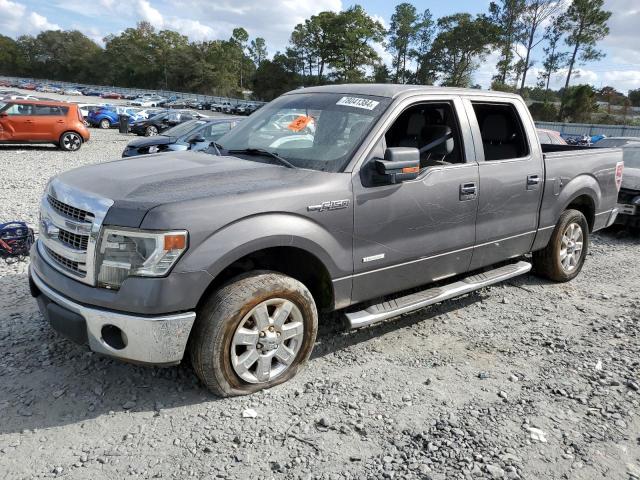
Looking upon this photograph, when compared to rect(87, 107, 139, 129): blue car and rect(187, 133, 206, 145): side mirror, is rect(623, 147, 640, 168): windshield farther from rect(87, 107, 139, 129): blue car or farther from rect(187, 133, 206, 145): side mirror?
rect(87, 107, 139, 129): blue car

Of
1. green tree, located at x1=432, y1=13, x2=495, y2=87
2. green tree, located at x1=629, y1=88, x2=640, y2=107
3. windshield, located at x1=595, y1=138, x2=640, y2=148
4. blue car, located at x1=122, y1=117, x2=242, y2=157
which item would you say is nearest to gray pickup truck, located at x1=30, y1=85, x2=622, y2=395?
windshield, located at x1=595, y1=138, x2=640, y2=148

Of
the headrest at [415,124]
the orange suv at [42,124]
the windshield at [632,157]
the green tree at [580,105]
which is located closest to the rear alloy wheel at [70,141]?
the orange suv at [42,124]

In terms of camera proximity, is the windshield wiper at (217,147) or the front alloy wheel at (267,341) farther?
the windshield wiper at (217,147)

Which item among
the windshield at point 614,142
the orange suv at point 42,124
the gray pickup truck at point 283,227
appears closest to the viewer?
the gray pickup truck at point 283,227

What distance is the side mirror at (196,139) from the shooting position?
470 inches

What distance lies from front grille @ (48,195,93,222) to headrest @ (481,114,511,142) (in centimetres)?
362

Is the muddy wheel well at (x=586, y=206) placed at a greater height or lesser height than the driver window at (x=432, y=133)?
lesser

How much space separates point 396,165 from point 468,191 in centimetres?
97

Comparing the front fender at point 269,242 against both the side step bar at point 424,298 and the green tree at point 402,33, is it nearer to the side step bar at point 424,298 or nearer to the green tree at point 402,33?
the side step bar at point 424,298

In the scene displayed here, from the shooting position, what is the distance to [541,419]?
10.3 ft

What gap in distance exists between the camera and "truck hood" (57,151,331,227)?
282cm

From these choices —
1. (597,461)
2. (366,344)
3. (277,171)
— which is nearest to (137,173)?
(277,171)

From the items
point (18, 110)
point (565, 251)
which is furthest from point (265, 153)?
point (18, 110)

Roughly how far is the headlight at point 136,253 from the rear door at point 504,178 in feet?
8.53
